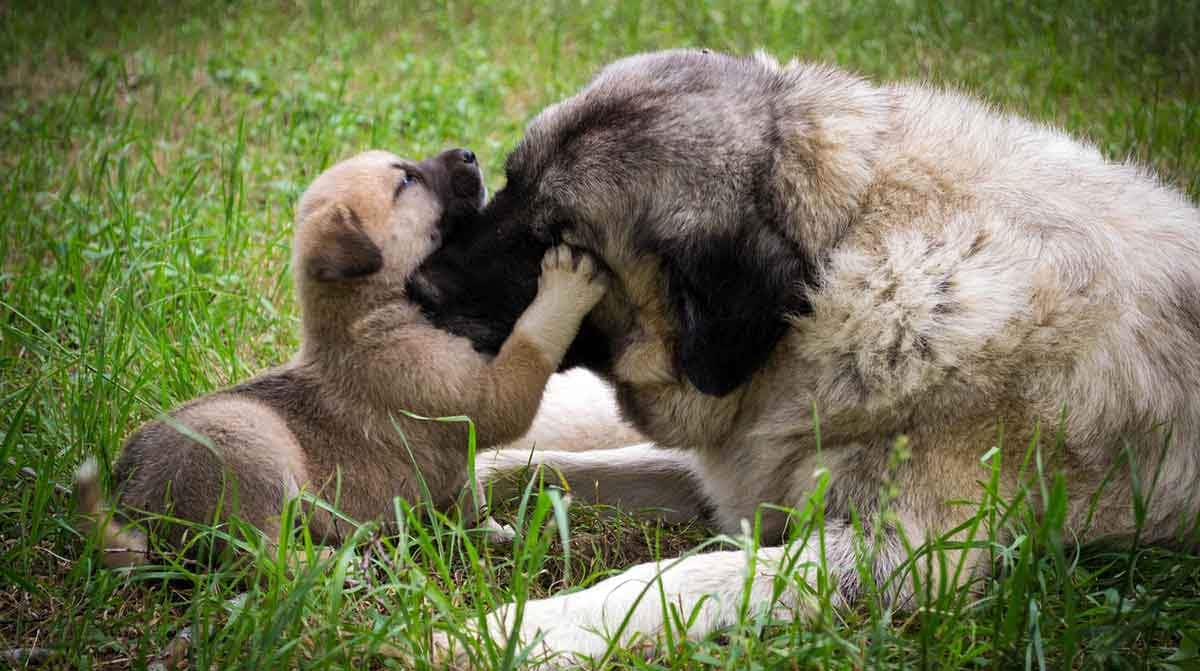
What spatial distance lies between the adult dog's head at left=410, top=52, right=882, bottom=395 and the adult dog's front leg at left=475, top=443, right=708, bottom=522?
2.21 feet

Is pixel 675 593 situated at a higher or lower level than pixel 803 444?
lower

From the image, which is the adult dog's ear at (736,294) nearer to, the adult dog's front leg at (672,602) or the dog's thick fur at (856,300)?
the dog's thick fur at (856,300)

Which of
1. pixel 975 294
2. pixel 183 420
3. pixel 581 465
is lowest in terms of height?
pixel 581 465

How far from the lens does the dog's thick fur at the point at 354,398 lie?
2.76 metres

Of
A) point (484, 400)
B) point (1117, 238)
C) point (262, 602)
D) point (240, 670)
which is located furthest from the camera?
point (484, 400)

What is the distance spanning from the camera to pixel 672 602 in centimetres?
248

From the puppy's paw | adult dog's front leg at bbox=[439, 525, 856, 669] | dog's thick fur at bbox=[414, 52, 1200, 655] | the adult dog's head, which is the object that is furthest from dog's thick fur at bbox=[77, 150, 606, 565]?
adult dog's front leg at bbox=[439, 525, 856, 669]

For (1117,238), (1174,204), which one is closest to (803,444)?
(1117,238)

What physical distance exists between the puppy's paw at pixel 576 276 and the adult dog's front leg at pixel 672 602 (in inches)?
28.3

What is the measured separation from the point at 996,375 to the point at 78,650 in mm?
2156

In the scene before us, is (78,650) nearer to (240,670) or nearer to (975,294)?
(240,670)

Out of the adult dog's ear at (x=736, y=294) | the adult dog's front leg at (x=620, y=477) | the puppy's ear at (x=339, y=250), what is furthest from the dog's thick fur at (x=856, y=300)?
the adult dog's front leg at (x=620, y=477)

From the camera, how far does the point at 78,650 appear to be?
7.88 ft

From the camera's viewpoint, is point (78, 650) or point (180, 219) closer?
point (78, 650)
